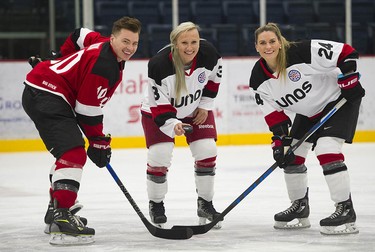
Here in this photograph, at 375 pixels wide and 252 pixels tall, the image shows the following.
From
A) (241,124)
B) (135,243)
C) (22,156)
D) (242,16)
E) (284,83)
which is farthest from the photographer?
(242,16)

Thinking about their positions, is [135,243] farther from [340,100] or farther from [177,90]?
[340,100]

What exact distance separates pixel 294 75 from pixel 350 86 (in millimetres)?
270

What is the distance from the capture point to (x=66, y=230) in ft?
11.6

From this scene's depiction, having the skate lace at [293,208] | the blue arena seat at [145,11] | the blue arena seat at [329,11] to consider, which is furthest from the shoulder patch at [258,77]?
the blue arena seat at [329,11]

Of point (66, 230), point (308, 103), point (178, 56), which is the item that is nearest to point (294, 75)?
point (308, 103)

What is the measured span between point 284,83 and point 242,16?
7.08 metres

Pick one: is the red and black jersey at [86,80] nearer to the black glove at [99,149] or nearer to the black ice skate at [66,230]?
the black glove at [99,149]

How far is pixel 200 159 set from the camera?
4.05 metres

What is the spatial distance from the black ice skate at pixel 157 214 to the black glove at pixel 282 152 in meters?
0.62

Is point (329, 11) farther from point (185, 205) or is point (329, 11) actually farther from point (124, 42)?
point (124, 42)

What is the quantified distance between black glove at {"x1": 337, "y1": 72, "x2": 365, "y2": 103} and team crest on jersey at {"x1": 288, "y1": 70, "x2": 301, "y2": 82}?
0.64 feet

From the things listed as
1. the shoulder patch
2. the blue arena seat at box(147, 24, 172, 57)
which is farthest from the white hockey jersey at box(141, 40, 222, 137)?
the blue arena seat at box(147, 24, 172, 57)

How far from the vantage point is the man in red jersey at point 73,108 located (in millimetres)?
3531

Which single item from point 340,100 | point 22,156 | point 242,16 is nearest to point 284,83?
point 340,100
